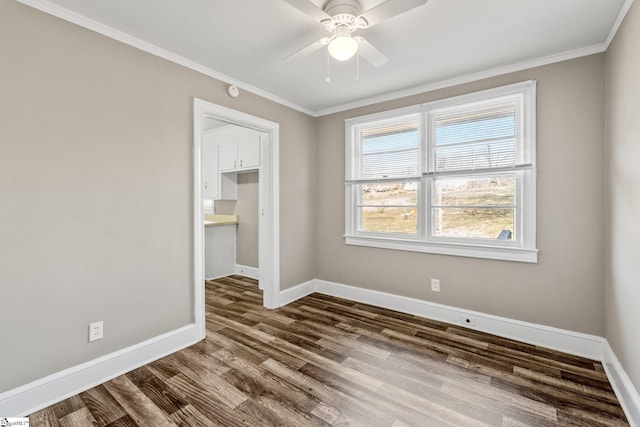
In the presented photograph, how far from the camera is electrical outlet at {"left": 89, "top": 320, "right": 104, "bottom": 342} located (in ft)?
6.63

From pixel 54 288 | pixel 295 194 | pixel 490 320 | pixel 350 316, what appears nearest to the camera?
pixel 54 288

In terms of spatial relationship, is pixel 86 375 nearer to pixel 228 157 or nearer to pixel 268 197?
pixel 268 197

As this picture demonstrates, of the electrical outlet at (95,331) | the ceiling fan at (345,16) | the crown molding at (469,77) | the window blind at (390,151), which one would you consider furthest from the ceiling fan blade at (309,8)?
the electrical outlet at (95,331)

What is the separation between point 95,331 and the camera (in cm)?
204

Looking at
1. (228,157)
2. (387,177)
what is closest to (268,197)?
(387,177)

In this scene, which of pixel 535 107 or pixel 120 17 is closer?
pixel 120 17

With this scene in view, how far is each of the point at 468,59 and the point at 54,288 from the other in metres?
3.49

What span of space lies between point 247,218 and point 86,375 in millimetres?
3173

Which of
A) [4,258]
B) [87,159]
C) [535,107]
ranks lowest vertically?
[4,258]

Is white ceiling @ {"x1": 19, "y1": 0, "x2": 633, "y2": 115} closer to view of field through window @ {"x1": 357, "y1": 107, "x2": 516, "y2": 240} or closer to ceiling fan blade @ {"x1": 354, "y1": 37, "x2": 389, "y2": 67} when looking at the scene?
ceiling fan blade @ {"x1": 354, "y1": 37, "x2": 389, "y2": 67}

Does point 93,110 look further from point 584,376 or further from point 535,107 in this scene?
point 584,376

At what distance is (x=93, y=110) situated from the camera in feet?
6.61

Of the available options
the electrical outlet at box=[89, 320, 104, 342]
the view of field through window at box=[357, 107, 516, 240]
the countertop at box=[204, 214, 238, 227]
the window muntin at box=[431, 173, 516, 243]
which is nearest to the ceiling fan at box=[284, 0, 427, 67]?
the view of field through window at box=[357, 107, 516, 240]

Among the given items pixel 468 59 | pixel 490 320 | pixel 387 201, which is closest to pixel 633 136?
pixel 468 59
